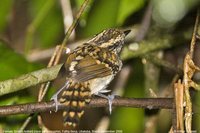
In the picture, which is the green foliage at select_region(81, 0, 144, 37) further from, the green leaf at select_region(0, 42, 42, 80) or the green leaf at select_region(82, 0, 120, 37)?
the green leaf at select_region(0, 42, 42, 80)

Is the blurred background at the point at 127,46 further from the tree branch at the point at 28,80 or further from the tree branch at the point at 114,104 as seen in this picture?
the tree branch at the point at 114,104

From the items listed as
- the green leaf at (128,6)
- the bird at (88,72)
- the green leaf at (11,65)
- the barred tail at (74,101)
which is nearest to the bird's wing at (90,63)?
the bird at (88,72)

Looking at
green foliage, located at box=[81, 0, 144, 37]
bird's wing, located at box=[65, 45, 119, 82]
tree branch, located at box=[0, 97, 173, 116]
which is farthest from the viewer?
green foliage, located at box=[81, 0, 144, 37]

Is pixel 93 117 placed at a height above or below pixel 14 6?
below

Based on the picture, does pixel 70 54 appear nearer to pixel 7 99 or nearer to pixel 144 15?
pixel 7 99

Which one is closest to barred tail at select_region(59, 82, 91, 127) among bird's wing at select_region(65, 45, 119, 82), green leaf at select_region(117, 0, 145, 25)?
bird's wing at select_region(65, 45, 119, 82)

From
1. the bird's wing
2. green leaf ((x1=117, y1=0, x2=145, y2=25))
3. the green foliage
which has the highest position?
the green foliage

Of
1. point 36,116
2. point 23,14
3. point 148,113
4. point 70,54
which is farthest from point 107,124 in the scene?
point 23,14

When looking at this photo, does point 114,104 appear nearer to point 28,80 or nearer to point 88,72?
point 88,72
